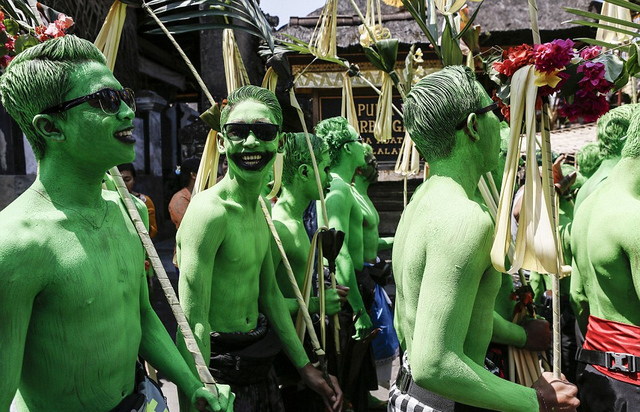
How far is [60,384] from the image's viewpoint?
1.49 m

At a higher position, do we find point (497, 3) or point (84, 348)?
point (497, 3)

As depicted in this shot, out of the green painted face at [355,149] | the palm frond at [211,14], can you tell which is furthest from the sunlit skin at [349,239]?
the palm frond at [211,14]

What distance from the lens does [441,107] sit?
5.74 feet

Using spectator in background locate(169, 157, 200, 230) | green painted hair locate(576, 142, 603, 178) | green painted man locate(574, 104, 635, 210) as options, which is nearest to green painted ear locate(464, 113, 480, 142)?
green painted man locate(574, 104, 635, 210)

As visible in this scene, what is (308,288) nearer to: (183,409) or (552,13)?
(183,409)

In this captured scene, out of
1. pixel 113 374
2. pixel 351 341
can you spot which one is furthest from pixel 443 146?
pixel 351 341

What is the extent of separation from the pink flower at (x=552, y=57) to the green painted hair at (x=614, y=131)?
2.03 m

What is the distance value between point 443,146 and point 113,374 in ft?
3.68

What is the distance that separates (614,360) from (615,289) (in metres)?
0.28

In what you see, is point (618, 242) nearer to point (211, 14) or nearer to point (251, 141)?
point (251, 141)

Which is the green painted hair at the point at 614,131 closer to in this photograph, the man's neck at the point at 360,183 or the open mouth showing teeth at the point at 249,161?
the open mouth showing teeth at the point at 249,161

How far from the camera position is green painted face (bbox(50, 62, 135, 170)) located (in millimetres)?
1527

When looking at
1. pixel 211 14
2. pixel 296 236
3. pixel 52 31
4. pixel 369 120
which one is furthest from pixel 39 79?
pixel 369 120

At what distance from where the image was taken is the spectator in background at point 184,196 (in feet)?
17.1
